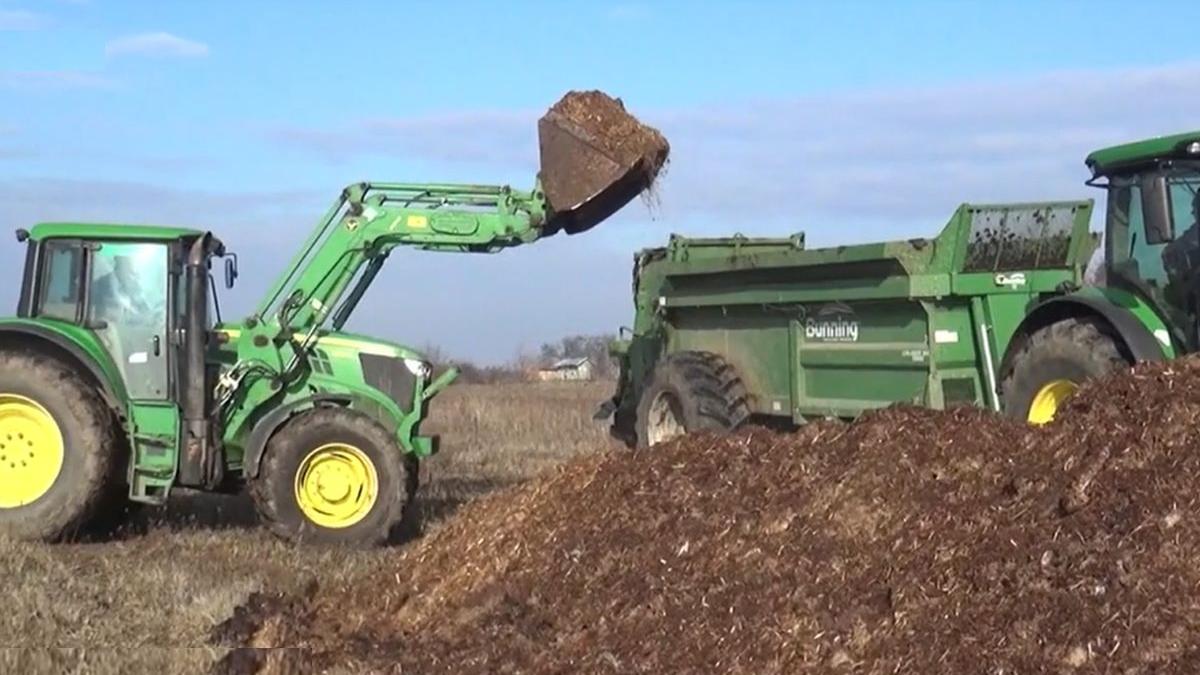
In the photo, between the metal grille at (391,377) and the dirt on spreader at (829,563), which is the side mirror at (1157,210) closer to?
the dirt on spreader at (829,563)

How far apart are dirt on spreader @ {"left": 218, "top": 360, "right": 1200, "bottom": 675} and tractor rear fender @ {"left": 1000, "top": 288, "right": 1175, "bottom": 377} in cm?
191

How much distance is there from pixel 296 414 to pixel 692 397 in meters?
3.53

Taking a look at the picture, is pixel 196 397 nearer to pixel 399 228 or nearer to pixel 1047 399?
pixel 399 228

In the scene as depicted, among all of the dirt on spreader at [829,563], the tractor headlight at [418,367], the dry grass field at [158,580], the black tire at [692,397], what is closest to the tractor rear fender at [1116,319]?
the dirt on spreader at [829,563]

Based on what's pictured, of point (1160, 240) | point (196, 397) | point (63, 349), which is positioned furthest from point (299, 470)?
point (1160, 240)

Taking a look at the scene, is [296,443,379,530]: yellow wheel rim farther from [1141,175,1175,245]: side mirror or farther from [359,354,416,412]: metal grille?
[1141,175,1175,245]: side mirror

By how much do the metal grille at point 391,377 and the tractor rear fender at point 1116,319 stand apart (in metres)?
4.03

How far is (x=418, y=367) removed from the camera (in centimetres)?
1166

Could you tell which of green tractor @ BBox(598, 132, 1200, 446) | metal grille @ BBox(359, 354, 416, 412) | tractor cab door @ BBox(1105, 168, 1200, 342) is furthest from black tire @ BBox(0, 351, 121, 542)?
tractor cab door @ BBox(1105, 168, 1200, 342)

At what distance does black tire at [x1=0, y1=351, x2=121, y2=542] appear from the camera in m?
10.7

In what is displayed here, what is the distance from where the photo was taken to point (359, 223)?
1175 centimetres

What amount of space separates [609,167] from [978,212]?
2.50m

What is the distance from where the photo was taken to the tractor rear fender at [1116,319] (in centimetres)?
923

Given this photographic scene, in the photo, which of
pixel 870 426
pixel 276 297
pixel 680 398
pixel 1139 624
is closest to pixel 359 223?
pixel 276 297
